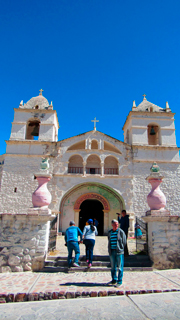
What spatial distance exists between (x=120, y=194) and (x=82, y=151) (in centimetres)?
403

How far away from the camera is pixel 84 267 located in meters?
6.25

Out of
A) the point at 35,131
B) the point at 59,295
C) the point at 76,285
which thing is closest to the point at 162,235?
the point at 76,285

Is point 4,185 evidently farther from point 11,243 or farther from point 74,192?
point 11,243

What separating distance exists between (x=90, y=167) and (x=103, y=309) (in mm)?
13021

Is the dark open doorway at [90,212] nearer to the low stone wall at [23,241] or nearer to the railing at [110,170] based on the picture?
the railing at [110,170]

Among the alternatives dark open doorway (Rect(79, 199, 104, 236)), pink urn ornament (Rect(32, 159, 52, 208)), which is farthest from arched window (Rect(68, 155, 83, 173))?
pink urn ornament (Rect(32, 159, 52, 208))

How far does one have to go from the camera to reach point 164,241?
6.55 meters

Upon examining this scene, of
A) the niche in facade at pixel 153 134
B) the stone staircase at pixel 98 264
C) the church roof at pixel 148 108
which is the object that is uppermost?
the church roof at pixel 148 108

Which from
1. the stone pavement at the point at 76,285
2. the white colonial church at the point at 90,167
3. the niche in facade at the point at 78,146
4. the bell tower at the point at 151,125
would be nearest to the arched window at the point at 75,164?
the white colonial church at the point at 90,167

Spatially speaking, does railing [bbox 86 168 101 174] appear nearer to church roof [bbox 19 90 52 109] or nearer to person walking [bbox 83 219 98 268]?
church roof [bbox 19 90 52 109]

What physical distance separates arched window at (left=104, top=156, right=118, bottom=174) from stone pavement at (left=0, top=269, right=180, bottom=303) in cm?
1053

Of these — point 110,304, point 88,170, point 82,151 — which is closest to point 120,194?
point 88,170

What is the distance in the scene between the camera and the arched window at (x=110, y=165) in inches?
647

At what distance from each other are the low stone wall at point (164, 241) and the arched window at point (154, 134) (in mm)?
11196
